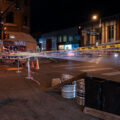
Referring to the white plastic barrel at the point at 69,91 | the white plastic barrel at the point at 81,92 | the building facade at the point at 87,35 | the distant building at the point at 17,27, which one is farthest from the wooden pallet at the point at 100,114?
the building facade at the point at 87,35

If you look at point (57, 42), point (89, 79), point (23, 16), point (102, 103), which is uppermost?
point (23, 16)

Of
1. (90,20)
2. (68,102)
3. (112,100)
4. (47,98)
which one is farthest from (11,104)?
(90,20)

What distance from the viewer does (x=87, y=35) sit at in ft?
139

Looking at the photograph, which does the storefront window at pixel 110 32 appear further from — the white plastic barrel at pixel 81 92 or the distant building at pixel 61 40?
the white plastic barrel at pixel 81 92

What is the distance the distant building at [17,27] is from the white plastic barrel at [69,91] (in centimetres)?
2042

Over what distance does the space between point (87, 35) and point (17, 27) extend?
19266 mm

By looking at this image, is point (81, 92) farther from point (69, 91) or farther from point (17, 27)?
point (17, 27)

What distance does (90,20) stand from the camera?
41.3 meters

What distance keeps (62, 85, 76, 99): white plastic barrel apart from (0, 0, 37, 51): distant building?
20420 mm

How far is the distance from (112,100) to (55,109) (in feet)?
5.86

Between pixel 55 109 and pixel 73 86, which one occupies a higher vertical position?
pixel 73 86

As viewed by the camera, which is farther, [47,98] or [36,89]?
[36,89]

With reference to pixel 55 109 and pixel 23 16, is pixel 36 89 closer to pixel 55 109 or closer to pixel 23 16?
pixel 55 109

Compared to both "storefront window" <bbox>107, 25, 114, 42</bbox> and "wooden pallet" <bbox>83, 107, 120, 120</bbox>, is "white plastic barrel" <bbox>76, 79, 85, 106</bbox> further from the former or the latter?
"storefront window" <bbox>107, 25, 114, 42</bbox>
